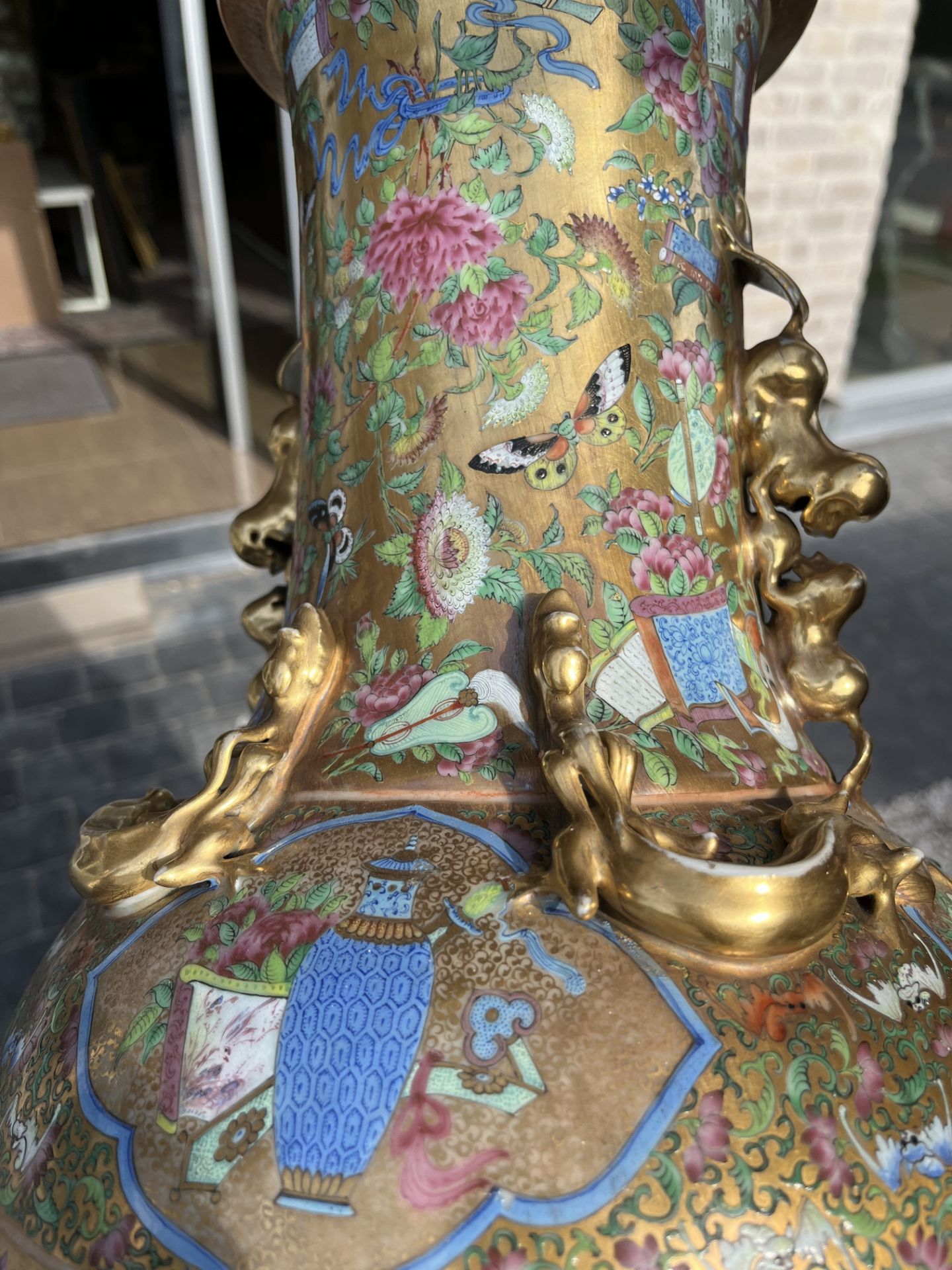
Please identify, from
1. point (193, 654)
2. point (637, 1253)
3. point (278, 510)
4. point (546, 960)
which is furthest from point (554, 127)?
point (193, 654)

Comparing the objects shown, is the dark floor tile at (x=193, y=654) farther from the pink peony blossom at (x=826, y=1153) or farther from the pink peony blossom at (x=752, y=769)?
the pink peony blossom at (x=826, y=1153)

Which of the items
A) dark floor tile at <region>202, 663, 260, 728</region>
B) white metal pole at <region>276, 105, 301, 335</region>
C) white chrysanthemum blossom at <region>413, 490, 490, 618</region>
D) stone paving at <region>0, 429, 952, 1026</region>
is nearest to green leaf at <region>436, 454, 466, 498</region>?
white chrysanthemum blossom at <region>413, 490, 490, 618</region>

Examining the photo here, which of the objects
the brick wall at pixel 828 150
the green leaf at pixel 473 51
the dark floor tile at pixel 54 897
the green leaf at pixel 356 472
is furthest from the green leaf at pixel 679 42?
the brick wall at pixel 828 150

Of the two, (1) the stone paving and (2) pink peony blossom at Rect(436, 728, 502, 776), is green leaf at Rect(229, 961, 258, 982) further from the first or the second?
(1) the stone paving

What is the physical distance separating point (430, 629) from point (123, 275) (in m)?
5.90

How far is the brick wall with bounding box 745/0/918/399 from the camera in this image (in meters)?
3.71

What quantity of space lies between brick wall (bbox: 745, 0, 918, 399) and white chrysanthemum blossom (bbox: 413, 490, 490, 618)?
3.31 m

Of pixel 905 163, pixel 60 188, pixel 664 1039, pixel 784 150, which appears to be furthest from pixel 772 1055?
pixel 60 188

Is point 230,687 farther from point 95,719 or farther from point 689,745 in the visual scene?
point 689,745

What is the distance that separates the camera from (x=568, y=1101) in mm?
475

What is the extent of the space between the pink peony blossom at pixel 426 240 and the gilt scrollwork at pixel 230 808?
22cm

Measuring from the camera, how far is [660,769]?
60cm

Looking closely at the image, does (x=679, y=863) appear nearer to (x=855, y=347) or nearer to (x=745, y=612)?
(x=745, y=612)

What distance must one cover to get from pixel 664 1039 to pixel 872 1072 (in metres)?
0.11
